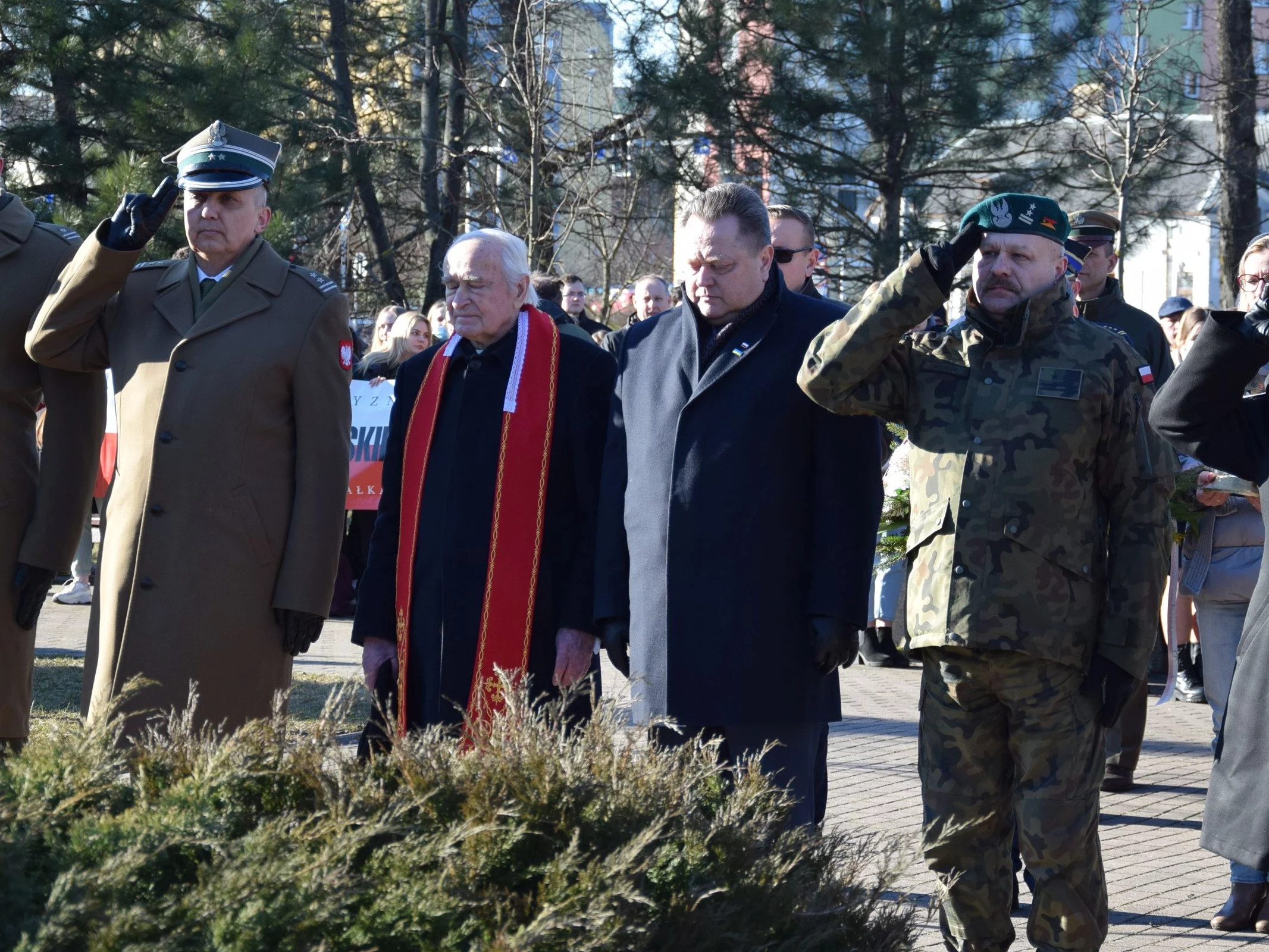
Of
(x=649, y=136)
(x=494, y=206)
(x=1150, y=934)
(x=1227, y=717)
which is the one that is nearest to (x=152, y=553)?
(x=1227, y=717)

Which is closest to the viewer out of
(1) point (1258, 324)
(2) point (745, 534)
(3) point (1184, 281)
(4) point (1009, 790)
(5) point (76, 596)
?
(1) point (1258, 324)

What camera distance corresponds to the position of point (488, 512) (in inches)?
171

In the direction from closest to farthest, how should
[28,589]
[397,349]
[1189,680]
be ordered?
1. [28,589]
2. [1189,680]
3. [397,349]

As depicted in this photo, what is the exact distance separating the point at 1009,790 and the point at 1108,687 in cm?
40

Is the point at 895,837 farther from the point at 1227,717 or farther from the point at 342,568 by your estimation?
the point at 342,568

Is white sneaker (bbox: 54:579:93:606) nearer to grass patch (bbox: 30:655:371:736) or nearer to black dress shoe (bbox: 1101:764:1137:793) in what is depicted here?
grass patch (bbox: 30:655:371:736)

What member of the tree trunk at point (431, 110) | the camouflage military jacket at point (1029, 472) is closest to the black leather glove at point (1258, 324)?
the camouflage military jacket at point (1029, 472)

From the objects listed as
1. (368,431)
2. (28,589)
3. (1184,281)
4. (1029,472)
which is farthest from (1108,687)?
(1184,281)

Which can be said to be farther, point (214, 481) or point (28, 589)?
point (28, 589)

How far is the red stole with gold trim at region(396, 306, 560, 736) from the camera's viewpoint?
4.30 m

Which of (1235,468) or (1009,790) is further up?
(1235,468)

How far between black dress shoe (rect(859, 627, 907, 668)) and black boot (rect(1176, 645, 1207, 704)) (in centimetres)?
181

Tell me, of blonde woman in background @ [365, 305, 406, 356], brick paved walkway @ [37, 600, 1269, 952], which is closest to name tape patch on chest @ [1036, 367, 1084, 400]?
brick paved walkway @ [37, 600, 1269, 952]

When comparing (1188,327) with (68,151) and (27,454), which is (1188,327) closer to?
(27,454)
